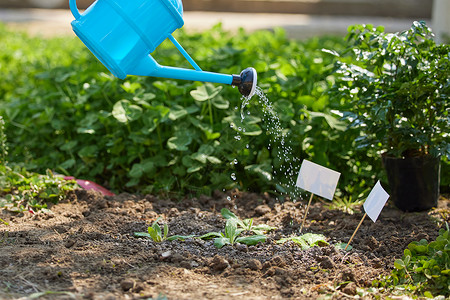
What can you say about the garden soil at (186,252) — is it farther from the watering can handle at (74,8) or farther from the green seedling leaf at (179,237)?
the watering can handle at (74,8)

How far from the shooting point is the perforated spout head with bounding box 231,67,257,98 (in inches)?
80.0

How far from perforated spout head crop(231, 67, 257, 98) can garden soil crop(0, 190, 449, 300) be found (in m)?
0.60

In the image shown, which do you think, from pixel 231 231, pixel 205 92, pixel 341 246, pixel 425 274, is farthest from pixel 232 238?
pixel 205 92

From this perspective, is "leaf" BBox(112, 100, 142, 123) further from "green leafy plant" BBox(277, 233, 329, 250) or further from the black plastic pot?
the black plastic pot

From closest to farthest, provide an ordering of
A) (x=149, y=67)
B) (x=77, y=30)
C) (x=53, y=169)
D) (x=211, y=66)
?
(x=77, y=30) < (x=149, y=67) < (x=53, y=169) < (x=211, y=66)

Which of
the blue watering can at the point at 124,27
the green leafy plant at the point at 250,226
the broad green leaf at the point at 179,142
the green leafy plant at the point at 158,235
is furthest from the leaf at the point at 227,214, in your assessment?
the blue watering can at the point at 124,27

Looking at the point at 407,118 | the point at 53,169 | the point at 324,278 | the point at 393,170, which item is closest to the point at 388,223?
the point at 393,170

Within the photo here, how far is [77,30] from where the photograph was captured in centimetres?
183

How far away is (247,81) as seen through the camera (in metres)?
2.04

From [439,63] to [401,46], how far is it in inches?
7.1

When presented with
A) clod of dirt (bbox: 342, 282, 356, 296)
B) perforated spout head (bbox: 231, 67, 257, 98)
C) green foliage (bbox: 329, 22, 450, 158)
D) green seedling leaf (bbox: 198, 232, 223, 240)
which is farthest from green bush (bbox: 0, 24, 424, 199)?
clod of dirt (bbox: 342, 282, 356, 296)

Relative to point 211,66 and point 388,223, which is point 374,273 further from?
point 211,66

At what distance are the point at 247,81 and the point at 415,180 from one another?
1.07 m

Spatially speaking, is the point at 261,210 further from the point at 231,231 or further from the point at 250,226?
the point at 231,231
